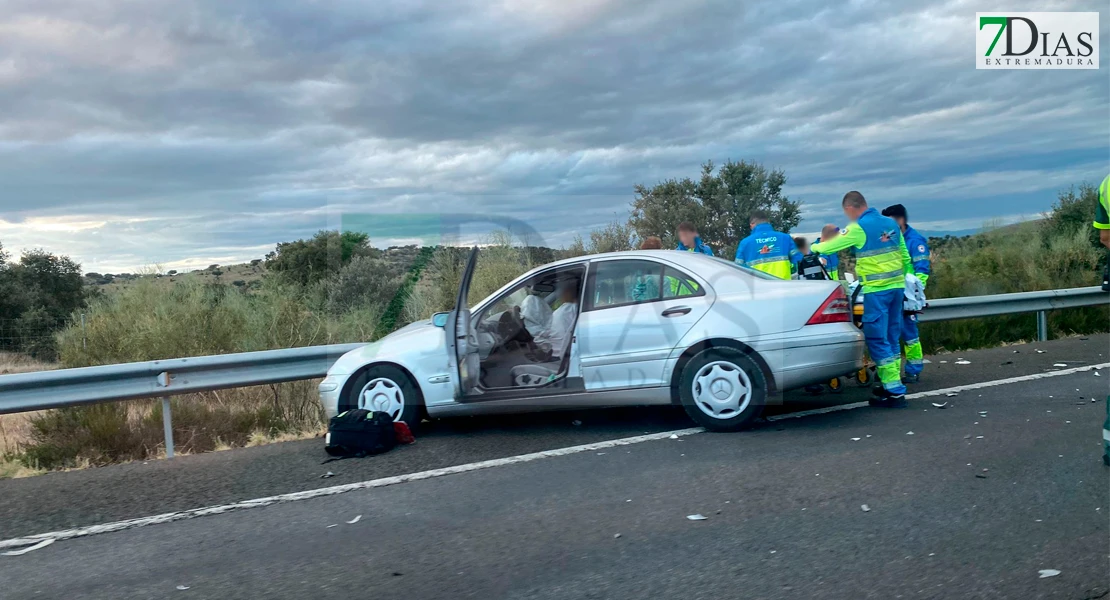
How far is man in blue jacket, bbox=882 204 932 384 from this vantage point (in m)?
8.70

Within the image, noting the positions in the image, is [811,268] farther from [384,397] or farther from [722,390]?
[384,397]

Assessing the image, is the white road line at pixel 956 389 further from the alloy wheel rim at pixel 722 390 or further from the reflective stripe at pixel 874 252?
the reflective stripe at pixel 874 252

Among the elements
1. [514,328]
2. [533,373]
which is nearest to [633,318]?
→ [533,373]

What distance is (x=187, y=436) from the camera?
7.91m

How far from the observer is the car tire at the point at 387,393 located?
706 cm

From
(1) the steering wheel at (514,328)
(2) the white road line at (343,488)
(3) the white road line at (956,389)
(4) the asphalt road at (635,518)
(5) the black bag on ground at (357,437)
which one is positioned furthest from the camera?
(1) the steering wheel at (514,328)

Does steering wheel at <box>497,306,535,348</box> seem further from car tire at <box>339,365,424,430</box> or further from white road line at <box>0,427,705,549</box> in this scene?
white road line at <box>0,427,705,549</box>

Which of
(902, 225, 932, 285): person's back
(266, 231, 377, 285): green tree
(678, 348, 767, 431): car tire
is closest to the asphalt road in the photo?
(678, 348, 767, 431): car tire

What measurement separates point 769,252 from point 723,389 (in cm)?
342

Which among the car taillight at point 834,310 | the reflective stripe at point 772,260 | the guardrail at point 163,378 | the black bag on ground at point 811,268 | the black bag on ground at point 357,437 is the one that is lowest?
the black bag on ground at point 357,437

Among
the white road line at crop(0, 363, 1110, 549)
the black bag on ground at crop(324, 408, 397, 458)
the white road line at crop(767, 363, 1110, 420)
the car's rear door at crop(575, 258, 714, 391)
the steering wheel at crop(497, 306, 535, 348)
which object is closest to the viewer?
the white road line at crop(0, 363, 1110, 549)

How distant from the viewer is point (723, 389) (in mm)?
6625

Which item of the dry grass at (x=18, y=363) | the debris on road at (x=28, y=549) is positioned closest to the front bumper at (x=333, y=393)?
the debris on road at (x=28, y=549)

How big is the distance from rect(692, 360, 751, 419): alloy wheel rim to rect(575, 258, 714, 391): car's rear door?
347mm
